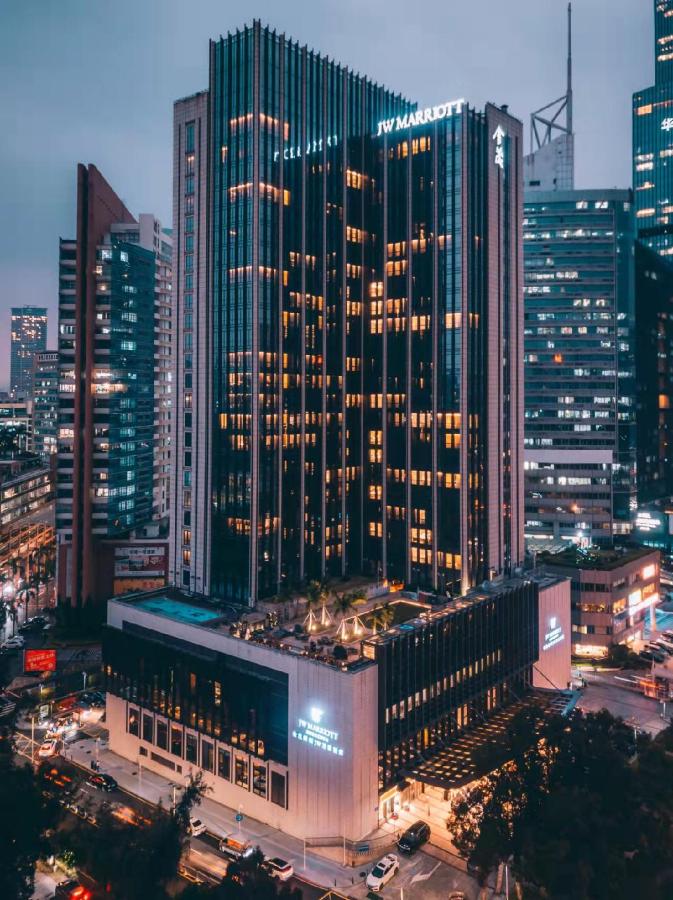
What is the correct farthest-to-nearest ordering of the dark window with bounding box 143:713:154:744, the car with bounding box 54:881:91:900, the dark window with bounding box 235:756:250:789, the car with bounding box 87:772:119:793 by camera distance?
the dark window with bounding box 143:713:154:744
the car with bounding box 87:772:119:793
the dark window with bounding box 235:756:250:789
the car with bounding box 54:881:91:900

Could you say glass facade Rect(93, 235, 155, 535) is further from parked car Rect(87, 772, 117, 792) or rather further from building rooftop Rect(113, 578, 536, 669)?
parked car Rect(87, 772, 117, 792)

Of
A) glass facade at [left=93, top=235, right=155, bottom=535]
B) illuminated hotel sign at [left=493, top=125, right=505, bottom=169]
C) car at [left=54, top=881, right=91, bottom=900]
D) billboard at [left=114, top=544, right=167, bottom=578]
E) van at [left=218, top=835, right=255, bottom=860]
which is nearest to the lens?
car at [left=54, top=881, right=91, bottom=900]

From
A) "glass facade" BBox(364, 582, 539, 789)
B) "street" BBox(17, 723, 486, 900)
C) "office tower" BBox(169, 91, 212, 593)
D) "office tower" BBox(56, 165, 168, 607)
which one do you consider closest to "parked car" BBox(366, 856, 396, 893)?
"street" BBox(17, 723, 486, 900)

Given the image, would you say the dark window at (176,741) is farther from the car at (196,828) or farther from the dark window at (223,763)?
the car at (196,828)

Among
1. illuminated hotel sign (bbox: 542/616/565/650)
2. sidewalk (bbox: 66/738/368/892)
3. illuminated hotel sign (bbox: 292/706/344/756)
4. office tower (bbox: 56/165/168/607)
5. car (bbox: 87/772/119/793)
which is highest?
office tower (bbox: 56/165/168/607)

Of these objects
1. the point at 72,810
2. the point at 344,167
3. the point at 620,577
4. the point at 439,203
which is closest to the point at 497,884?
the point at 72,810

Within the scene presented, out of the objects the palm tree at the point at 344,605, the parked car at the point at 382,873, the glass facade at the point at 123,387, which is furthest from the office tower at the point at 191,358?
the parked car at the point at 382,873

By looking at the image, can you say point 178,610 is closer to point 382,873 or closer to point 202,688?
point 202,688
